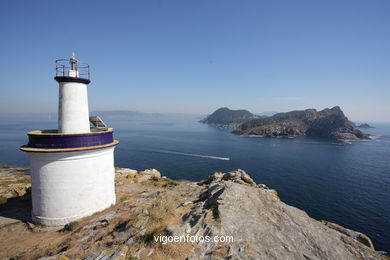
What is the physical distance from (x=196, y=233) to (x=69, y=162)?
847 cm

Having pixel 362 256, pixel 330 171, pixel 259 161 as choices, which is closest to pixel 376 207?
pixel 330 171

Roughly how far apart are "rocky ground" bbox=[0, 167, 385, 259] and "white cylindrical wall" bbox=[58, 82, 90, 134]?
5661 millimetres

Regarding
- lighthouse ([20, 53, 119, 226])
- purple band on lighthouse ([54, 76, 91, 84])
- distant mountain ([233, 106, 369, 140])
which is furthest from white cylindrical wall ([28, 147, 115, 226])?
distant mountain ([233, 106, 369, 140])

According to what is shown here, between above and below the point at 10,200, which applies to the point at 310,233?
above

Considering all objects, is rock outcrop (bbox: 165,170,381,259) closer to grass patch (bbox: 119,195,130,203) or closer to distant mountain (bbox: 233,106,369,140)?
grass patch (bbox: 119,195,130,203)

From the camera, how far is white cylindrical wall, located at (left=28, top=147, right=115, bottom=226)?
428 inches

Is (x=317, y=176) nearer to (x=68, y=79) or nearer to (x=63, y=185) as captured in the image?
(x=63, y=185)

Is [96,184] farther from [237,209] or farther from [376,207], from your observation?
[376,207]

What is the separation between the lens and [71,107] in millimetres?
11672

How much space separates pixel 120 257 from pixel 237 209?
5614mm

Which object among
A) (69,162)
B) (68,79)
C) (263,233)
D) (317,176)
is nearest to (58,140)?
(69,162)

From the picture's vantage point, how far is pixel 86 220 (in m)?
11.3

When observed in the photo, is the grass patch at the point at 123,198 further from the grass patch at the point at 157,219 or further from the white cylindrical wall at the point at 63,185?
the grass patch at the point at 157,219

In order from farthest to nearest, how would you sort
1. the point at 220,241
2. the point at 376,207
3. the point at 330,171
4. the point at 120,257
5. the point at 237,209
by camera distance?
the point at 330,171 → the point at 376,207 → the point at 237,209 → the point at 220,241 → the point at 120,257
